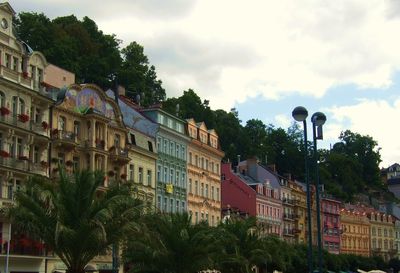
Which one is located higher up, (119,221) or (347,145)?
(347,145)

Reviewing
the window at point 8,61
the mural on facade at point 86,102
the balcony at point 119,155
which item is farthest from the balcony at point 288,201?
the window at point 8,61

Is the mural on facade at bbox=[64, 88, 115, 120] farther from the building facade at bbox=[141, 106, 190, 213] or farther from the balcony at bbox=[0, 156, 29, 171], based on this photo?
the building facade at bbox=[141, 106, 190, 213]

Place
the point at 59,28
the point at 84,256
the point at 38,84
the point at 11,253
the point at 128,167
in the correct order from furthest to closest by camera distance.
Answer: the point at 59,28 → the point at 128,167 → the point at 38,84 → the point at 11,253 → the point at 84,256

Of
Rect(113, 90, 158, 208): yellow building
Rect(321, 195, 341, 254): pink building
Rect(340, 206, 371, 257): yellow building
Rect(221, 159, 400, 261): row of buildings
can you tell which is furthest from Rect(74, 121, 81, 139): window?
Rect(340, 206, 371, 257): yellow building

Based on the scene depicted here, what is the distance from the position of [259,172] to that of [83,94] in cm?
5154

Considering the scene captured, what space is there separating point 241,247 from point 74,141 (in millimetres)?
15415

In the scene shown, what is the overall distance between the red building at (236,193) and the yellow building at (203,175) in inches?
321

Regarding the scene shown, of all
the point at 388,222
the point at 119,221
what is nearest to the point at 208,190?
the point at 119,221

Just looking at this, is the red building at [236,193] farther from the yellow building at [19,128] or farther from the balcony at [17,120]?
the balcony at [17,120]

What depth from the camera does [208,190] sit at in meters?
84.2

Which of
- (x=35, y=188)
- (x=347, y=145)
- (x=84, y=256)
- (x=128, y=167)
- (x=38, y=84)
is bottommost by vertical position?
(x=84, y=256)

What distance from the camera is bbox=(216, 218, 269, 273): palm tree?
173ft

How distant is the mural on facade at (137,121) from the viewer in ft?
234

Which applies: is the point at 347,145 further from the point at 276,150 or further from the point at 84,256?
the point at 84,256
